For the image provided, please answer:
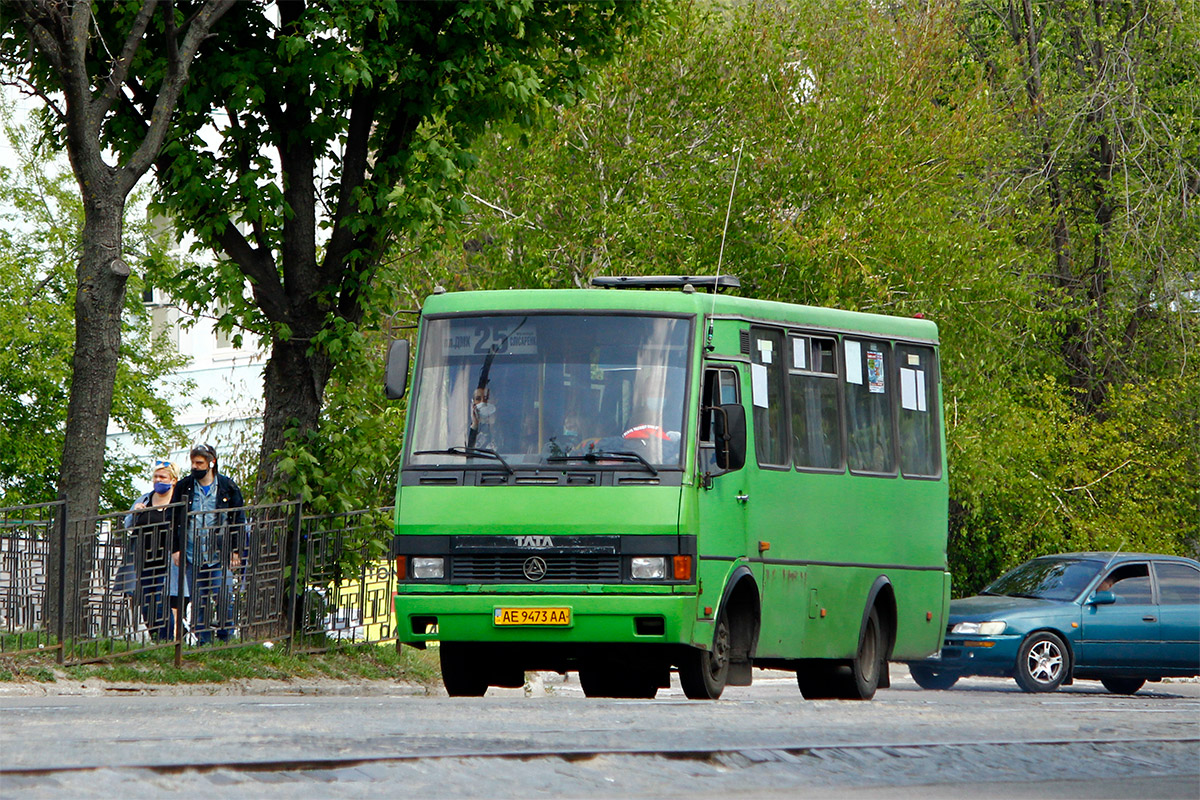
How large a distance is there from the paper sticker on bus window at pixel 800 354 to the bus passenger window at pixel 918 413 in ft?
5.05

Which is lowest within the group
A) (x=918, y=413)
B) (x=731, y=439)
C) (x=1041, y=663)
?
(x=1041, y=663)

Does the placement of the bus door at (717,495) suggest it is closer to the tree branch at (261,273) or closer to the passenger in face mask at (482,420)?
the passenger in face mask at (482,420)

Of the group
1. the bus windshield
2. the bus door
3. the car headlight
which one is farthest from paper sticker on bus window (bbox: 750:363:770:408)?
the car headlight

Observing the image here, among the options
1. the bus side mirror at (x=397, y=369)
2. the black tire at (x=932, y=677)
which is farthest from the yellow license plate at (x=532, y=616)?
the black tire at (x=932, y=677)

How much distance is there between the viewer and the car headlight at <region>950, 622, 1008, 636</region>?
22188mm

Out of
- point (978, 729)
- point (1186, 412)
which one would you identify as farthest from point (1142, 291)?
point (978, 729)

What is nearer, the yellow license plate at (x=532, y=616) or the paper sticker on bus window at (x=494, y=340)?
the yellow license plate at (x=532, y=616)

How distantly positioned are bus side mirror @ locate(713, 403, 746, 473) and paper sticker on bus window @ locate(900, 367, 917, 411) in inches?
135

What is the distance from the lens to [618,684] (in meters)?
15.3

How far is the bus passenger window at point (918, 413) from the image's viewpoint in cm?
1667

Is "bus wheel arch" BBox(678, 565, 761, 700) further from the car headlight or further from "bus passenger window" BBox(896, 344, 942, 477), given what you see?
the car headlight

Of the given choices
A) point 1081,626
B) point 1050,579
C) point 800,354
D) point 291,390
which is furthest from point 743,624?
point 1050,579

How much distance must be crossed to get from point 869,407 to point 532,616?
4263mm

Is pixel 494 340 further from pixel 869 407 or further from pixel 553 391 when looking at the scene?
pixel 869 407
